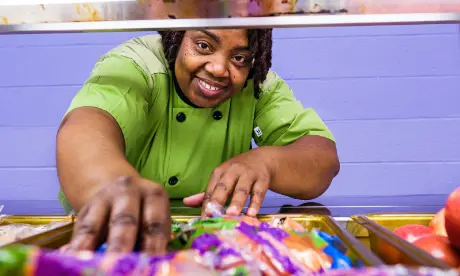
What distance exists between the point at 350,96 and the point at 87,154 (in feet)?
7.23

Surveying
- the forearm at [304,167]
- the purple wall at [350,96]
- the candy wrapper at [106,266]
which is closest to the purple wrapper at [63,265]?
the candy wrapper at [106,266]

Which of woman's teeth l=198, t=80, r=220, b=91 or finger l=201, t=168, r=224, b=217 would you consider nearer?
finger l=201, t=168, r=224, b=217

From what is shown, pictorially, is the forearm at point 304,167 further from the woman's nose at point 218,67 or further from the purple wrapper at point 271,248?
the purple wrapper at point 271,248

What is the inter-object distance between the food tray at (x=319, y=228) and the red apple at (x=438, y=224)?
0.19 metres

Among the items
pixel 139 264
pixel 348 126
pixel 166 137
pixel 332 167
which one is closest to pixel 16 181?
pixel 166 137

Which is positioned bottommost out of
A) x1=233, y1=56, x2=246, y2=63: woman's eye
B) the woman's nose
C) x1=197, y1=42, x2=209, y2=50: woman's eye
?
the woman's nose

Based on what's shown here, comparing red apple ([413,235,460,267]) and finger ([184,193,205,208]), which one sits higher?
red apple ([413,235,460,267])

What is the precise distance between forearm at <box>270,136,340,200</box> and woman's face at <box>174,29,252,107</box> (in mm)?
236

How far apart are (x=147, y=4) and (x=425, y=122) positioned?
236 cm

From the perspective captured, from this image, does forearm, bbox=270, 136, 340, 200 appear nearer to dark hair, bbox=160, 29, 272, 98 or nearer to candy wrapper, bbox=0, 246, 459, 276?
dark hair, bbox=160, 29, 272, 98

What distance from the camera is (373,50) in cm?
283

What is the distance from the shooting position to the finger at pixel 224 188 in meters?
0.90

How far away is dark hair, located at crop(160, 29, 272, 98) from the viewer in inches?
51.9

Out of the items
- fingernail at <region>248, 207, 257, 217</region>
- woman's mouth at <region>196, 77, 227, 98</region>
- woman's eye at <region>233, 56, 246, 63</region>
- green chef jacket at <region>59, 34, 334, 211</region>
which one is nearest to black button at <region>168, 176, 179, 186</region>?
green chef jacket at <region>59, 34, 334, 211</region>
